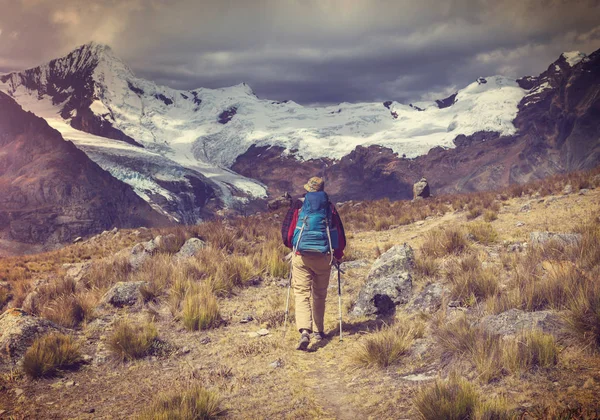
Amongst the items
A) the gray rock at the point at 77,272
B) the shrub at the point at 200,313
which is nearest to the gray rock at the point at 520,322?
the shrub at the point at 200,313

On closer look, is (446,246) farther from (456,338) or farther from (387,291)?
(456,338)

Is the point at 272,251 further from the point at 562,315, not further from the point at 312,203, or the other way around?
the point at 562,315

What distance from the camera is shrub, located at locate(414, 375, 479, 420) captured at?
3836 millimetres

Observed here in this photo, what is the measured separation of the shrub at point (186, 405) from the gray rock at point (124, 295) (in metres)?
4.76

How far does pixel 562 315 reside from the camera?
5070mm

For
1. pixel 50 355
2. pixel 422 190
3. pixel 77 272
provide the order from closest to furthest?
pixel 50 355 < pixel 77 272 < pixel 422 190

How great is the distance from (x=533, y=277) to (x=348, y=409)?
3.84 metres

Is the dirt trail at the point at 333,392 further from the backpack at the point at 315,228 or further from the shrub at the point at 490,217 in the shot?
the shrub at the point at 490,217

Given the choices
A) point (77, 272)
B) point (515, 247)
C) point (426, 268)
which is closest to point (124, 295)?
point (426, 268)

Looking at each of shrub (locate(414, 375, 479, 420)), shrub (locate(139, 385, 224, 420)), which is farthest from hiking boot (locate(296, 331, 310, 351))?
shrub (locate(414, 375, 479, 420))

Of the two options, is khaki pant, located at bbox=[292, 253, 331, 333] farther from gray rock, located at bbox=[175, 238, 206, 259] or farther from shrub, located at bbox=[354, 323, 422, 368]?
gray rock, located at bbox=[175, 238, 206, 259]

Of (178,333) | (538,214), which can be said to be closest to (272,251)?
(178,333)

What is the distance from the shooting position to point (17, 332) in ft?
20.5

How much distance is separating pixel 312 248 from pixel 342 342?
1.55 m
